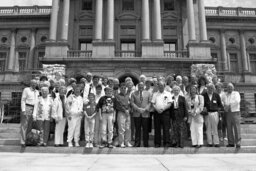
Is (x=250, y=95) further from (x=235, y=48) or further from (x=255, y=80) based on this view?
(x=235, y=48)

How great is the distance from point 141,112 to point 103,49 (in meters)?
17.5

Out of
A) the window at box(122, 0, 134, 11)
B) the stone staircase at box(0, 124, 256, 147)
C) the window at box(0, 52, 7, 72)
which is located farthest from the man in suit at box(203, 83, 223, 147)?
the window at box(0, 52, 7, 72)

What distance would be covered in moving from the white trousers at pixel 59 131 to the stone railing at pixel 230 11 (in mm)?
33592

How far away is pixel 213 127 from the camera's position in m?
8.70

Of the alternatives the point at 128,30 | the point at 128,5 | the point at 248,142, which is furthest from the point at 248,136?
the point at 128,5

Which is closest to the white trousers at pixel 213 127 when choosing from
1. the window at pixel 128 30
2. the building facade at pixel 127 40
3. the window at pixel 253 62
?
the building facade at pixel 127 40

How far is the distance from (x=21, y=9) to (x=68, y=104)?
3385 centimetres

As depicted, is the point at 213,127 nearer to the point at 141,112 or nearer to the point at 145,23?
Result: the point at 141,112

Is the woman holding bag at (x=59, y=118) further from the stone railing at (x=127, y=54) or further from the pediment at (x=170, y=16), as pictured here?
Answer: the pediment at (x=170, y=16)

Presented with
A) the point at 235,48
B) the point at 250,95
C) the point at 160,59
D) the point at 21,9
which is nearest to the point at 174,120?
the point at 160,59

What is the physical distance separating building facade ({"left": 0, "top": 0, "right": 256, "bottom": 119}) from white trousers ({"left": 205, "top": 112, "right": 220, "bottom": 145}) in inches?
639

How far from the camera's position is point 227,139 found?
933 cm

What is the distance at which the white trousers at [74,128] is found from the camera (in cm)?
874

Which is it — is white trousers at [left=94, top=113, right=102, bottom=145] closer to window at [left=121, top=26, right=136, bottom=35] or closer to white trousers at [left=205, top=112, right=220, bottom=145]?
white trousers at [left=205, top=112, right=220, bottom=145]
